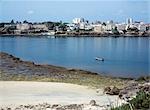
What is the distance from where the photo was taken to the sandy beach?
513 inches

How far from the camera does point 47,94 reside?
1462 cm

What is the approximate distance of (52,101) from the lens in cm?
1302

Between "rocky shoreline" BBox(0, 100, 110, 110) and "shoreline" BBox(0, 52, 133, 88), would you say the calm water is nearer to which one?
A: "shoreline" BBox(0, 52, 133, 88)

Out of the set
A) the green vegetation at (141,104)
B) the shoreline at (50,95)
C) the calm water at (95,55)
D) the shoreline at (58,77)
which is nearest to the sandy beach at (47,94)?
the shoreline at (50,95)

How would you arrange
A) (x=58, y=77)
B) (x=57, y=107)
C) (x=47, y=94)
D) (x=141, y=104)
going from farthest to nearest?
(x=58, y=77)
(x=47, y=94)
(x=57, y=107)
(x=141, y=104)

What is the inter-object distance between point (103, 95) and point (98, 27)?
94824 mm

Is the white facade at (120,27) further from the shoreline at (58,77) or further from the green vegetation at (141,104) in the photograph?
the green vegetation at (141,104)

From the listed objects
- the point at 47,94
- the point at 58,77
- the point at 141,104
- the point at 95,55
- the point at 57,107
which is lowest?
the point at 95,55

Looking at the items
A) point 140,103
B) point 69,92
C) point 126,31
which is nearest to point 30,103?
point 69,92

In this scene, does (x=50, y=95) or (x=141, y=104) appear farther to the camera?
(x=50, y=95)

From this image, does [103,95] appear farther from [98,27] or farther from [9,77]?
[98,27]

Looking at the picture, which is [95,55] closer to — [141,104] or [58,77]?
[58,77]

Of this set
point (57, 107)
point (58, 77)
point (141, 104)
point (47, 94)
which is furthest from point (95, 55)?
point (141, 104)

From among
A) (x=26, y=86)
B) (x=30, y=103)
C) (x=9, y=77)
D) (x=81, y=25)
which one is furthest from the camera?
(x=81, y=25)
